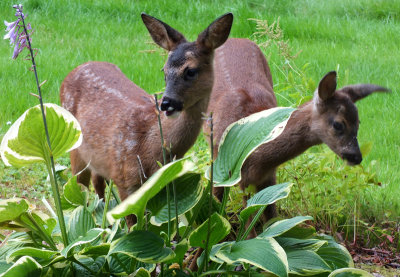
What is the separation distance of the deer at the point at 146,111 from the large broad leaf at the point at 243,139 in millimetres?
637

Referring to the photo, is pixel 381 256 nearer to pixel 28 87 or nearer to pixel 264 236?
pixel 264 236

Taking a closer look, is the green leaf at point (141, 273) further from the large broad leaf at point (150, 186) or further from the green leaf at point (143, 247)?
the large broad leaf at point (150, 186)

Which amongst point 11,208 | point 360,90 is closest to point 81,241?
point 11,208

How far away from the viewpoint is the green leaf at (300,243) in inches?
134

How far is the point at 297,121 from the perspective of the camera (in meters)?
4.44

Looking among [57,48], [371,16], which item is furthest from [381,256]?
[371,16]

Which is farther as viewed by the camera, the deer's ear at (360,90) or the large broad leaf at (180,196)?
the deer's ear at (360,90)

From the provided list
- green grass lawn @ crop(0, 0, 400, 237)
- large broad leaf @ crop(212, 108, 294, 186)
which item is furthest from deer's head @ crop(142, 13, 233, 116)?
green grass lawn @ crop(0, 0, 400, 237)

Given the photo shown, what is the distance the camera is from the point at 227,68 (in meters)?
5.26

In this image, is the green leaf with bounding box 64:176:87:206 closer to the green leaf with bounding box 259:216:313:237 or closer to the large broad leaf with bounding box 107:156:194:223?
the large broad leaf with bounding box 107:156:194:223

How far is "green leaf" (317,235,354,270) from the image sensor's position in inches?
139

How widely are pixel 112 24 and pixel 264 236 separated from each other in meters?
6.90

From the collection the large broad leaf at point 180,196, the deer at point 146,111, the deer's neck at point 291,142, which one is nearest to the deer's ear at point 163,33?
the deer at point 146,111

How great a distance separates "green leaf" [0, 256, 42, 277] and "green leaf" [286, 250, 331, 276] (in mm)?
1190
